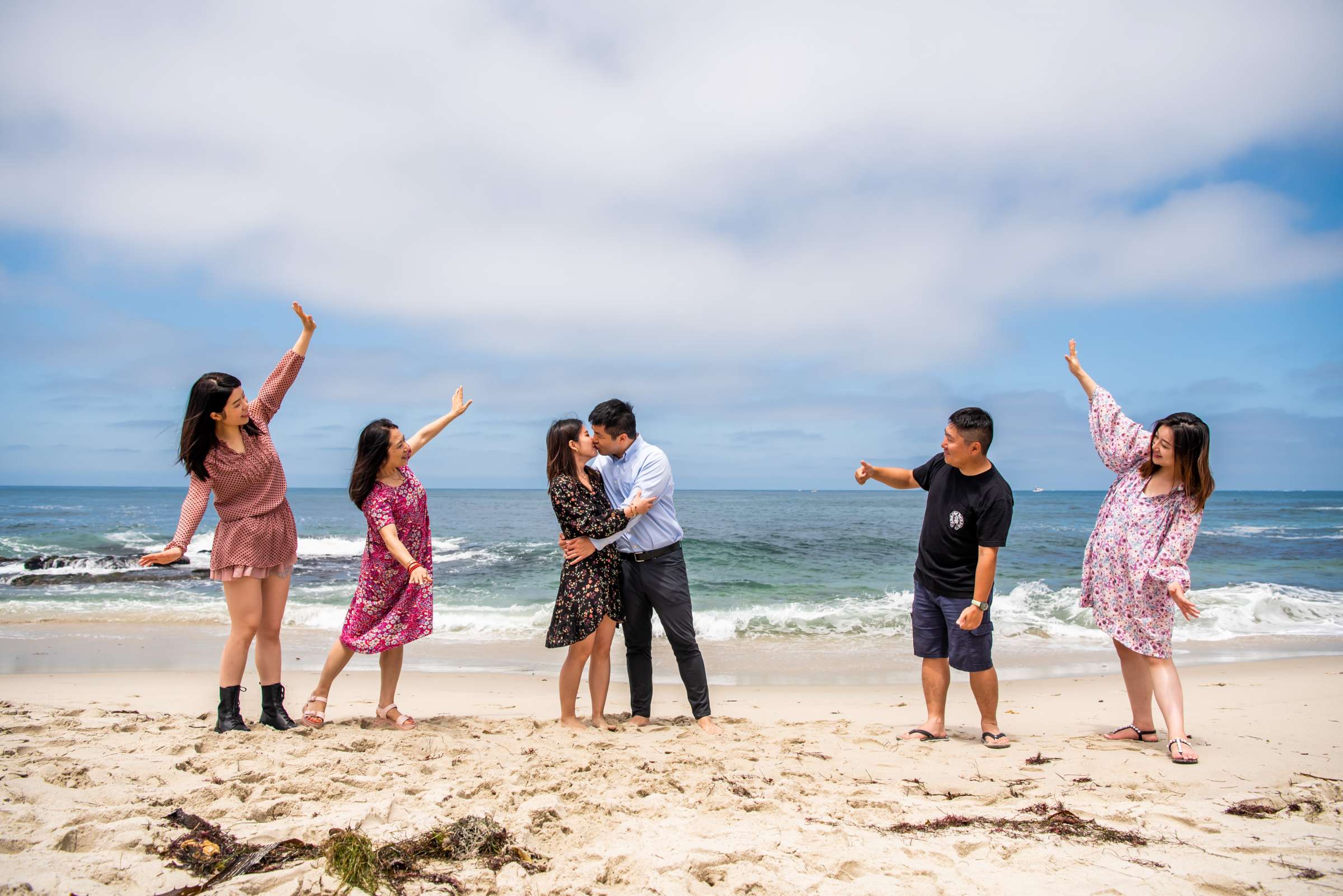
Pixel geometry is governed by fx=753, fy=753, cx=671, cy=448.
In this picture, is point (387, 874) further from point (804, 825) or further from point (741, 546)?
point (741, 546)

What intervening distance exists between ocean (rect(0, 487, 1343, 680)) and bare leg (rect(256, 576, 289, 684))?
3364 mm

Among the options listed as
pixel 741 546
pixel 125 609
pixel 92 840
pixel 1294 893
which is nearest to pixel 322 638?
pixel 125 609

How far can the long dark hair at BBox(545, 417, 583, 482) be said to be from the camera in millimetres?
4457

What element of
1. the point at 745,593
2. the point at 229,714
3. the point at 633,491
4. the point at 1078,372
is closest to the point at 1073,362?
the point at 1078,372

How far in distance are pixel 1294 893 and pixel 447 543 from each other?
24.5 metres

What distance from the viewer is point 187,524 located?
12.0 ft

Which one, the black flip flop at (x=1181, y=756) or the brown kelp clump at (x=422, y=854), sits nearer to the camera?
the brown kelp clump at (x=422, y=854)

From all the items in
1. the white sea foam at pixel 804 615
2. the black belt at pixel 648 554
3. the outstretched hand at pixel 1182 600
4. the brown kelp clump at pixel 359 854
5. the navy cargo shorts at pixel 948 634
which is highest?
the black belt at pixel 648 554

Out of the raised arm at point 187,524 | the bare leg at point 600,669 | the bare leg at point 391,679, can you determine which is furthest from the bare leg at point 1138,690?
the raised arm at point 187,524

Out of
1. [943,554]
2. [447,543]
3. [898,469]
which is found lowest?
[447,543]

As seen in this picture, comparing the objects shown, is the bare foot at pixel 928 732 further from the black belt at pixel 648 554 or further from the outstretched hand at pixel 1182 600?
the black belt at pixel 648 554

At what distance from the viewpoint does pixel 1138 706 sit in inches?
168

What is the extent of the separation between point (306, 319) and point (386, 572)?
1482 mm

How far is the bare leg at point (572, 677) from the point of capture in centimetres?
450
